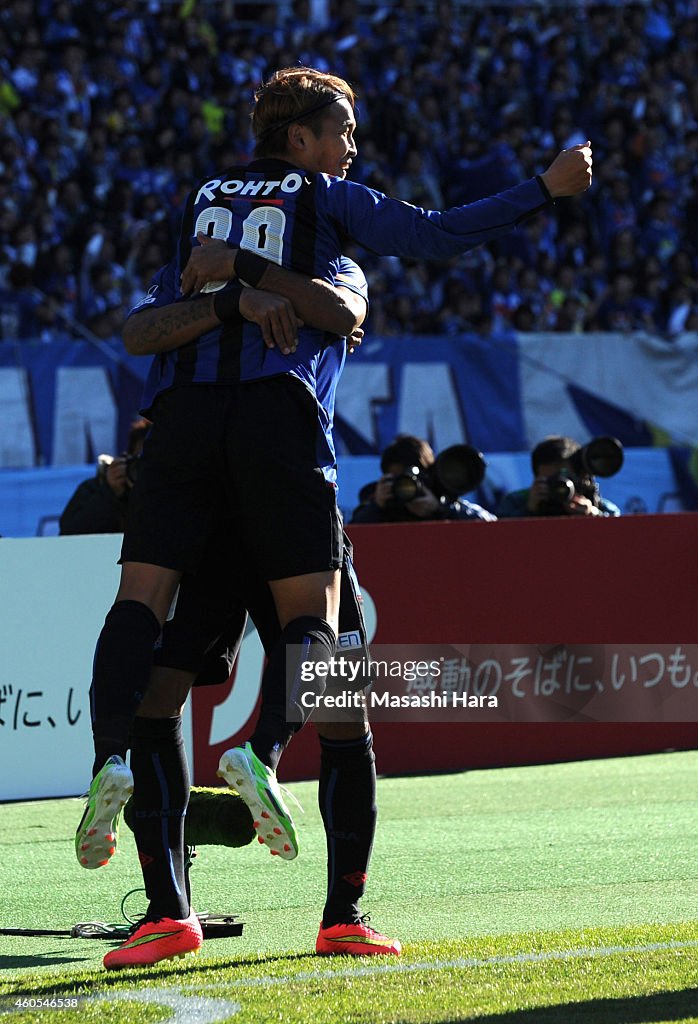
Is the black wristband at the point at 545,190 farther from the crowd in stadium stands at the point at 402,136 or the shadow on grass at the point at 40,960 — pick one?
the crowd in stadium stands at the point at 402,136

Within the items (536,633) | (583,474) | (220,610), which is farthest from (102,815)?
(583,474)

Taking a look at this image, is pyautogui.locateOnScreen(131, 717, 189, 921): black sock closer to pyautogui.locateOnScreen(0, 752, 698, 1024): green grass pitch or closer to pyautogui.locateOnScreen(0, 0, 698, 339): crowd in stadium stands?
pyautogui.locateOnScreen(0, 752, 698, 1024): green grass pitch

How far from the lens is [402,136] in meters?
17.1

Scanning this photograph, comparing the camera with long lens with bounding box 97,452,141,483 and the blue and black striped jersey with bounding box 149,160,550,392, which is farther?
the camera with long lens with bounding box 97,452,141,483

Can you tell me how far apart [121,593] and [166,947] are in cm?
81

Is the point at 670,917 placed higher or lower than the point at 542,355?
lower

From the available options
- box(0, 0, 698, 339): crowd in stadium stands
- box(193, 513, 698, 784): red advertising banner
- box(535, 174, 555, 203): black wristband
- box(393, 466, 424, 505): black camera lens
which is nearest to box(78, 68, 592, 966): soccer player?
box(535, 174, 555, 203): black wristband

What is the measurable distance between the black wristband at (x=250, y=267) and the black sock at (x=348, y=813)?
108cm

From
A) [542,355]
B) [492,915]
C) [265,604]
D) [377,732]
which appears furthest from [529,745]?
[542,355]

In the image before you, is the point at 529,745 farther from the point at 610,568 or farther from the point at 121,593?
the point at 121,593

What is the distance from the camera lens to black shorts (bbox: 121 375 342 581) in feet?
10.7

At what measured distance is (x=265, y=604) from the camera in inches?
138

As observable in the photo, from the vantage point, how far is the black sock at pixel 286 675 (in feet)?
10.5

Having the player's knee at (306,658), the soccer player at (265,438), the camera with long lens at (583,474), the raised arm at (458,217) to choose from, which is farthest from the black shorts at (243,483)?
the camera with long lens at (583,474)
